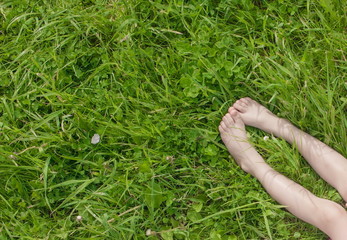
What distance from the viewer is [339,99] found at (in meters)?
3.02

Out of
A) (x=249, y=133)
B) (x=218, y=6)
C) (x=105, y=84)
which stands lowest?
(x=249, y=133)

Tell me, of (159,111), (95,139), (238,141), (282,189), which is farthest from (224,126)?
(95,139)

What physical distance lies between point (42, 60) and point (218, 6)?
1393 millimetres

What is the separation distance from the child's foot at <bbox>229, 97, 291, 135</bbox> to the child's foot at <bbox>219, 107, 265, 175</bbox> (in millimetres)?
43

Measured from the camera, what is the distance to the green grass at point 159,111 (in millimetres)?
2980

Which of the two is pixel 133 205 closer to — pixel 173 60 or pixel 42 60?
pixel 173 60

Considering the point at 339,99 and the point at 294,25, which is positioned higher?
the point at 294,25

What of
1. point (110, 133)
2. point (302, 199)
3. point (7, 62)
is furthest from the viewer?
point (7, 62)

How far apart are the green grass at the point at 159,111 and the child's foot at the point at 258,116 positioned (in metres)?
0.07

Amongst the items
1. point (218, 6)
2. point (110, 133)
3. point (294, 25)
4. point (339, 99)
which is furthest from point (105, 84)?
point (339, 99)

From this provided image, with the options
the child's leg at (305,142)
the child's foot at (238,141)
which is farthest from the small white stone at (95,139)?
the child's leg at (305,142)

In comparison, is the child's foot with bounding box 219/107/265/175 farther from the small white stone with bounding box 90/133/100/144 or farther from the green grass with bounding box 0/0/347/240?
the small white stone with bounding box 90/133/100/144

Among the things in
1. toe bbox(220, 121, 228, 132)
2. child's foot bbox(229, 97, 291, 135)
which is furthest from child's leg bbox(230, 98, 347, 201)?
toe bbox(220, 121, 228, 132)

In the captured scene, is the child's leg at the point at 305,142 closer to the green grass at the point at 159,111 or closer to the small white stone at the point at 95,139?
the green grass at the point at 159,111
